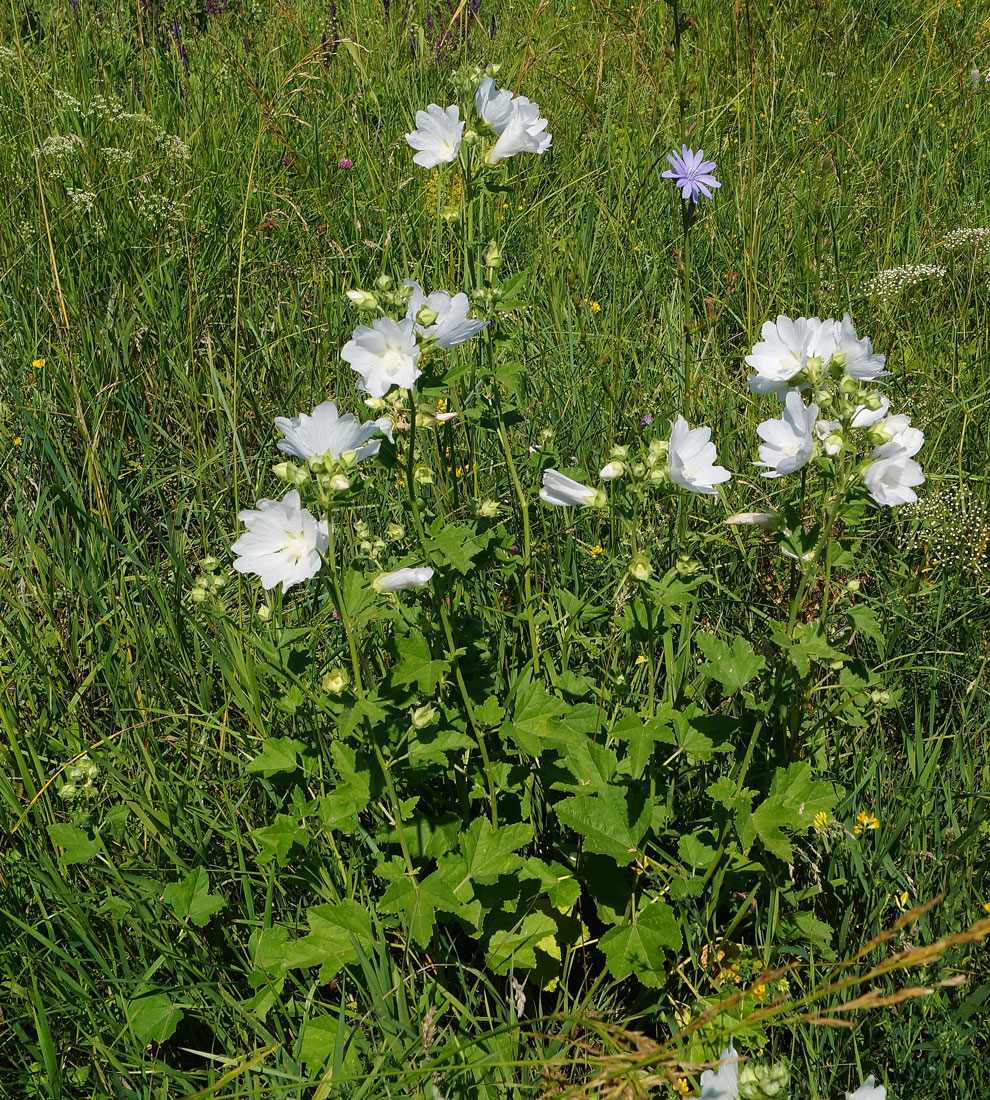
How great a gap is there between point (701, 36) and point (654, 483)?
4.02 m

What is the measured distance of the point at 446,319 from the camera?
147 cm

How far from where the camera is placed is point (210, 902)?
5.05ft

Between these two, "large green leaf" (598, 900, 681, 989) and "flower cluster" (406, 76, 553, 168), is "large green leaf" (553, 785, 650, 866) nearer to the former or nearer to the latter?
"large green leaf" (598, 900, 681, 989)

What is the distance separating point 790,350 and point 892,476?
1.00 feet

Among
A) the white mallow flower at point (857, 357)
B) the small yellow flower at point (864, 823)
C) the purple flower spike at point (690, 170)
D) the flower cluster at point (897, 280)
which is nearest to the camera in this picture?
the white mallow flower at point (857, 357)

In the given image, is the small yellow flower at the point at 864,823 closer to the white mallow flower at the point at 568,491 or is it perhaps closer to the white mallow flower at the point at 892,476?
the white mallow flower at the point at 892,476

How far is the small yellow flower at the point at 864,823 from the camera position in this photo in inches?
67.3

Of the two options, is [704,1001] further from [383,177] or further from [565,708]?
[383,177]

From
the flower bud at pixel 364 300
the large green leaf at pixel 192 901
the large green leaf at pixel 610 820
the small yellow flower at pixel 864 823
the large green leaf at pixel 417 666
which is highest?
the flower bud at pixel 364 300

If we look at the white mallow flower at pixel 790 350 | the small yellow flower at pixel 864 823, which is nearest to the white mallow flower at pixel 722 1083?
the small yellow flower at pixel 864 823

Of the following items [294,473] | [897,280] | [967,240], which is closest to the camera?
[294,473]

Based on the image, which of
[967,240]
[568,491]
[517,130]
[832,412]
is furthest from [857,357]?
[967,240]

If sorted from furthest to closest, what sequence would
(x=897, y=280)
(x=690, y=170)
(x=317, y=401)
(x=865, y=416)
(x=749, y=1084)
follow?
(x=897, y=280), (x=317, y=401), (x=690, y=170), (x=865, y=416), (x=749, y=1084)

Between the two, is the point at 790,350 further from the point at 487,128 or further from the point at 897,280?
the point at 897,280
